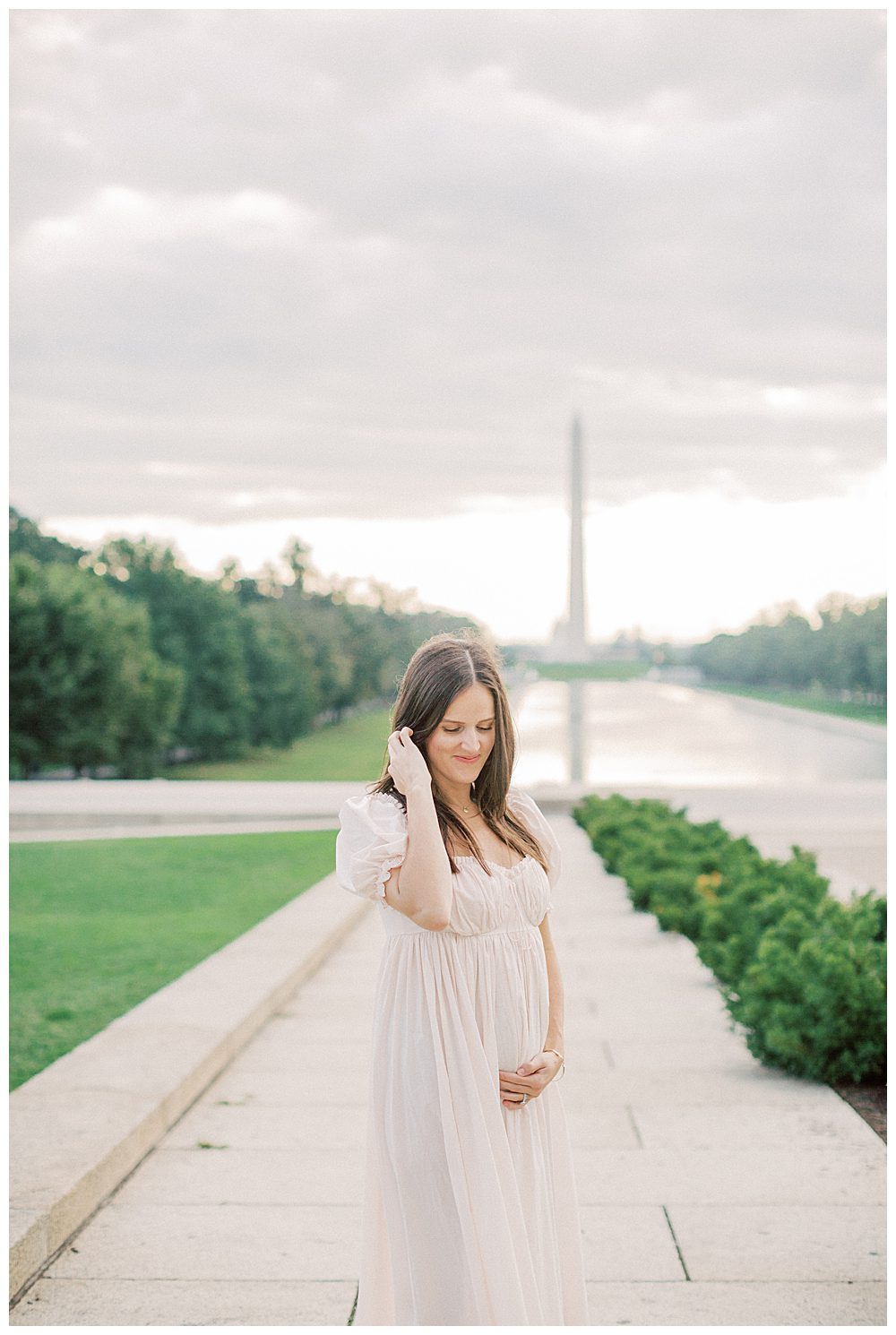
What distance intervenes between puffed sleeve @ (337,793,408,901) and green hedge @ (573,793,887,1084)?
3.72 m

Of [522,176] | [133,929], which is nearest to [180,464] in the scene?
[522,176]

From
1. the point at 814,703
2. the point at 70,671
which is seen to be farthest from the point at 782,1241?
the point at 814,703

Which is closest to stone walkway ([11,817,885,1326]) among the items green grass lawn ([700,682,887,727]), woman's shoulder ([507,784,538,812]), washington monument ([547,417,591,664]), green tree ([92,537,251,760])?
woman's shoulder ([507,784,538,812])

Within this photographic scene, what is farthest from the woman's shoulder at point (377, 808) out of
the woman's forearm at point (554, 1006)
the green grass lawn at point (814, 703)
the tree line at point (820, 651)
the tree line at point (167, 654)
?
the green grass lawn at point (814, 703)

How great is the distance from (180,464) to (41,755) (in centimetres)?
4656

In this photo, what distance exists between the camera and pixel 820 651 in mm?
69000

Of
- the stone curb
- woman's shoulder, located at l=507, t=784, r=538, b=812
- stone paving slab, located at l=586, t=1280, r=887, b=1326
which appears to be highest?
woman's shoulder, located at l=507, t=784, r=538, b=812

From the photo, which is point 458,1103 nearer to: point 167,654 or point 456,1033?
point 456,1033

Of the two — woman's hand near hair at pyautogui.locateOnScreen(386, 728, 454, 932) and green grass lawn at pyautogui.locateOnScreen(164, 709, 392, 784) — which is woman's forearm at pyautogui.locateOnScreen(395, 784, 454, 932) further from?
green grass lawn at pyautogui.locateOnScreen(164, 709, 392, 784)

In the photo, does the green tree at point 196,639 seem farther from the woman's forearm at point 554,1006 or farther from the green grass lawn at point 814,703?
the woman's forearm at point 554,1006

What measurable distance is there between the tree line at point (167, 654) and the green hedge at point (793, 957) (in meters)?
14.0

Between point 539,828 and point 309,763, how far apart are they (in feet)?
150

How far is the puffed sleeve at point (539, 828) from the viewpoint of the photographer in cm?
321

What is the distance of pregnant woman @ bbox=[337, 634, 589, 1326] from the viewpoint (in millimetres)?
2887
